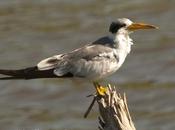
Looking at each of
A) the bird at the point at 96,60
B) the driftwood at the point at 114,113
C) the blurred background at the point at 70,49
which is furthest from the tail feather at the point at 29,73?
the blurred background at the point at 70,49

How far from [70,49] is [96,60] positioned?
21.1ft

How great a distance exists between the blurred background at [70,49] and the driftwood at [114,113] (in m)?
3.98

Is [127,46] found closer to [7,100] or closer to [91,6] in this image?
[7,100]

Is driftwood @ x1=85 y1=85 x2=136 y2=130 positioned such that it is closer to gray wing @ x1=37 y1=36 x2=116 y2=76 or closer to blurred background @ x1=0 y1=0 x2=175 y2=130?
gray wing @ x1=37 y1=36 x2=116 y2=76

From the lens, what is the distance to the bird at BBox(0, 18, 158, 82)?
26.0 ft

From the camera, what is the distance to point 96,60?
319 inches

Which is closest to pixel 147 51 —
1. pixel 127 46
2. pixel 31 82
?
pixel 31 82

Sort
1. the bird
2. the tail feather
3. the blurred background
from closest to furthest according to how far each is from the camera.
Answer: the tail feather
the bird
the blurred background

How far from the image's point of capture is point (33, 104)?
44.1 feet

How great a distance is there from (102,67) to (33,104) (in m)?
5.59

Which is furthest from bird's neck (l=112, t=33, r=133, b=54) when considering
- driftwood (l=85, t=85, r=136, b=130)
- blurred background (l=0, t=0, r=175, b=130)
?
blurred background (l=0, t=0, r=175, b=130)

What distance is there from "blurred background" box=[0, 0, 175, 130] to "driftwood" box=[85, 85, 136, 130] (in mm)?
3976

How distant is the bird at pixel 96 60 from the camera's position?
7.93m

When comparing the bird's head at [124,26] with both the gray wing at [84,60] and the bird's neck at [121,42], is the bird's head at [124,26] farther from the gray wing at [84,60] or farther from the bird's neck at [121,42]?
the gray wing at [84,60]
